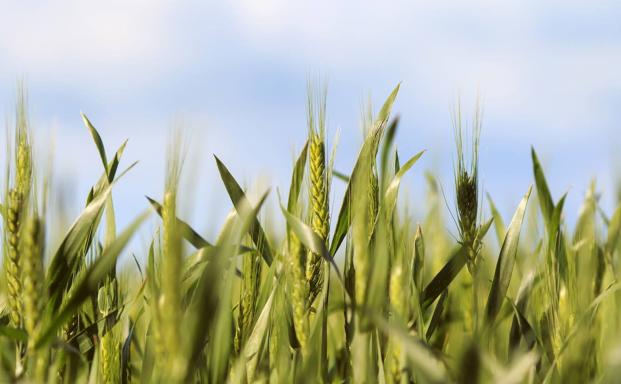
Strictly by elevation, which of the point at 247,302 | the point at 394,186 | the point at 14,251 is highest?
the point at 394,186

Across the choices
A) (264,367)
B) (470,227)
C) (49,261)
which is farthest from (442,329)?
(49,261)

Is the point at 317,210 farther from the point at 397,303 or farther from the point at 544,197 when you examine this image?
the point at 544,197

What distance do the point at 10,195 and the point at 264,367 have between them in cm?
57

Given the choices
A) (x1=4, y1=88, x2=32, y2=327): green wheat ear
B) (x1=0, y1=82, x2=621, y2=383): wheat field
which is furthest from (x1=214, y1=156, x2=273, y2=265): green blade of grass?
(x1=4, y1=88, x2=32, y2=327): green wheat ear

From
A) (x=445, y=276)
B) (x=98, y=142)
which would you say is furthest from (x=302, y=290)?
(x=98, y=142)

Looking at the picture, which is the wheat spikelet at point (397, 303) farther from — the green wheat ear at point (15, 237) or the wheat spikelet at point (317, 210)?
the green wheat ear at point (15, 237)

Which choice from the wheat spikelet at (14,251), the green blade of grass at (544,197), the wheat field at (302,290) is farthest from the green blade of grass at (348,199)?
the wheat spikelet at (14,251)

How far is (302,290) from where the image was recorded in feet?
4.60

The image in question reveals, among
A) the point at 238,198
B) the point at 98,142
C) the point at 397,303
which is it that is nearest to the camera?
the point at 397,303

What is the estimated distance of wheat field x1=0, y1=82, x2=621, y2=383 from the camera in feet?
3.87

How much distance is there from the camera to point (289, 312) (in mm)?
1662

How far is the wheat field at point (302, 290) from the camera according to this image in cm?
118

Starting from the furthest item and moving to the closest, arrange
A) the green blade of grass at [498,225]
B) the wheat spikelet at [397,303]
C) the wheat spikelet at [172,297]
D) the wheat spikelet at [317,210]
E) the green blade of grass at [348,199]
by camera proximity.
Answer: the green blade of grass at [498,225]
the green blade of grass at [348,199]
the wheat spikelet at [317,210]
the wheat spikelet at [397,303]
the wheat spikelet at [172,297]

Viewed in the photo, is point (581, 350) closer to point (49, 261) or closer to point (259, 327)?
point (259, 327)
